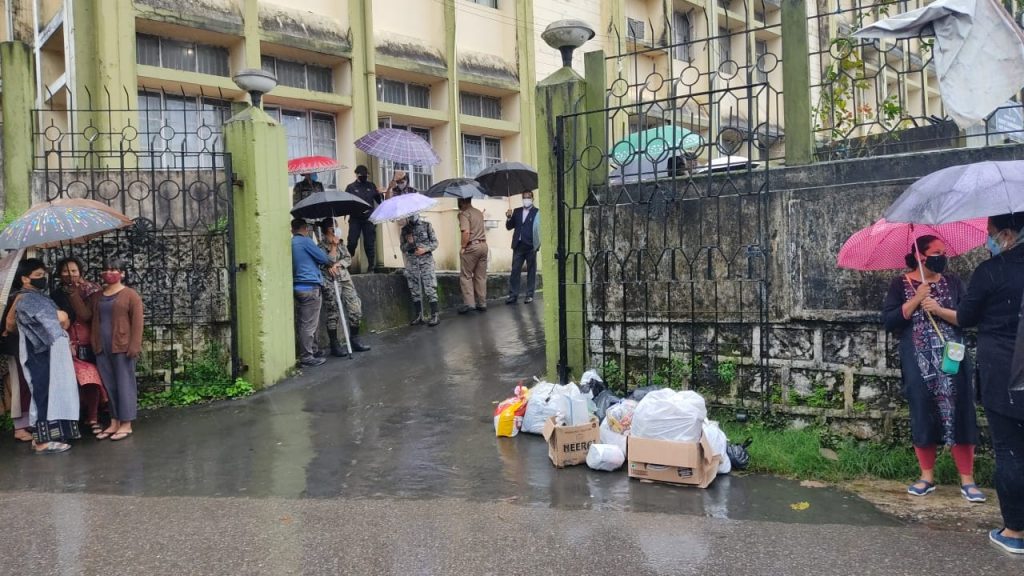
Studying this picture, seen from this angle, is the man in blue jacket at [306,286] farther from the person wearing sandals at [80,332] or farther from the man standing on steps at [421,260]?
the person wearing sandals at [80,332]

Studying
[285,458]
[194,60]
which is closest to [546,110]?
[285,458]

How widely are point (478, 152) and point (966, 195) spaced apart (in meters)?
11.6

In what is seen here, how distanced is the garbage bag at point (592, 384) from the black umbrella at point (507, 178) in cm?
574

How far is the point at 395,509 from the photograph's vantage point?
5258mm

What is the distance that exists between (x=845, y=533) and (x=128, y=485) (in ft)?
16.3

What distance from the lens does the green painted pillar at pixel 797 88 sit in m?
6.81

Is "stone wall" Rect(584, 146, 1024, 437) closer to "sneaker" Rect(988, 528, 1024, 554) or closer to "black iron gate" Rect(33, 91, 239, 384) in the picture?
"sneaker" Rect(988, 528, 1024, 554)

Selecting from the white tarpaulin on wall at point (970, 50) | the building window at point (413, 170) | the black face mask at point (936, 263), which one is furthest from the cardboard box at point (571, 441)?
the building window at point (413, 170)

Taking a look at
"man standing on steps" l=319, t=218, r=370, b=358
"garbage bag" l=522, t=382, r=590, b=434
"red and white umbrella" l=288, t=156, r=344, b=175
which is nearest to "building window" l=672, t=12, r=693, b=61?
"red and white umbrella" l=288, t=156, r=344, b=175

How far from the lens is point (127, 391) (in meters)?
7.55

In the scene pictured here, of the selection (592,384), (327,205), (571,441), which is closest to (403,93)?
(327,205)

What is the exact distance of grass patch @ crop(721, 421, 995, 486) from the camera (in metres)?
5.75

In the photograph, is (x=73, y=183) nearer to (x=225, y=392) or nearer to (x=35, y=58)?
(x=225, y=392)

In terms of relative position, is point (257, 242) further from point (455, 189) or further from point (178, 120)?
point (455, 189)
